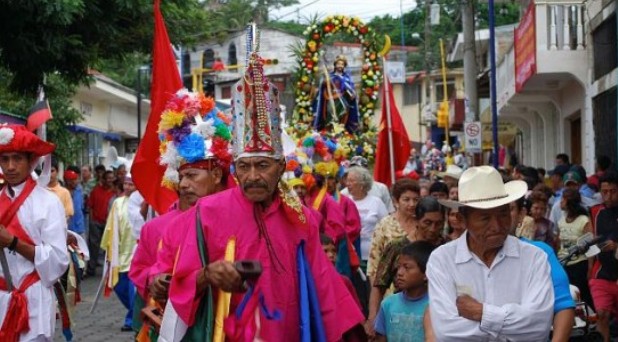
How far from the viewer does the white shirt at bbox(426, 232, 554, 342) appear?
18.4 feet

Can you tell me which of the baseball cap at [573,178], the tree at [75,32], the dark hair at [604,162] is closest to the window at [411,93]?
the dark hair at [604,162]

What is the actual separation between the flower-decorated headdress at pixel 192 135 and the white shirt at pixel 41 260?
0.79 meters

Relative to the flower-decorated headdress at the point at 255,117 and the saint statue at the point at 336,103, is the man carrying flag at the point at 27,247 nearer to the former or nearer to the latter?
the flower-decorated headdress at the point at 255,117

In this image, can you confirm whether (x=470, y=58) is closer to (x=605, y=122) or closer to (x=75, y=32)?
(x=605, y=122)

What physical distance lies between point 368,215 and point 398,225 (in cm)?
445

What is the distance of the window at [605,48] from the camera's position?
19031 millimetres

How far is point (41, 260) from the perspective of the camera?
7746 mm

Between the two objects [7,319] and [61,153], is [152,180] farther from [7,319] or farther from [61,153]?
[61,153]

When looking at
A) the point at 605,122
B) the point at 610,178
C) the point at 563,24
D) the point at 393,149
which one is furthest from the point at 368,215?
the point at 563,24

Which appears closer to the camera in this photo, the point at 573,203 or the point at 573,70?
the point at 573,203

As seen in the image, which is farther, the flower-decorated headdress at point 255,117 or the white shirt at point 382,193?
the white shirt at point 382,193

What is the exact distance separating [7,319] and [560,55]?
16159 millimetres

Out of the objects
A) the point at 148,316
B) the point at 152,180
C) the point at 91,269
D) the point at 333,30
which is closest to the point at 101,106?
the point at 91,269

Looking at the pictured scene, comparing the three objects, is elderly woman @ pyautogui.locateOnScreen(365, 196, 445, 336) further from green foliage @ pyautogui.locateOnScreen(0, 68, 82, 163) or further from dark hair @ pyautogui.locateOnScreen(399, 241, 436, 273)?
green foliage @ pyautogui.locateOnScreen(0, 68, 82, 163)
